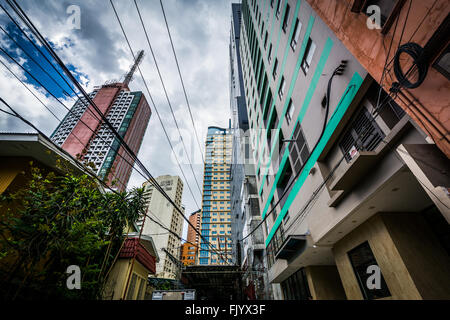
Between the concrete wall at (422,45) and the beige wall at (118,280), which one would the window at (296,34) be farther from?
the beige wall at (118,280)

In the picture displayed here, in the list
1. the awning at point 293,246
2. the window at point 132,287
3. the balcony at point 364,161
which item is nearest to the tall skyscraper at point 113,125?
the window at point 132,287

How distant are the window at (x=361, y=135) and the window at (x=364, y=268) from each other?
3626mm

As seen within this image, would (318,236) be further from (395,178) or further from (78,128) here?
(78,128)

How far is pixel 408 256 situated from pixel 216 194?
96.3m

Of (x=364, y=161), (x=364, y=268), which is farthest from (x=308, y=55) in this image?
(x=364, y=268)

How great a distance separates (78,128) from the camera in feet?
233

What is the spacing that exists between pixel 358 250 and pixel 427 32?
7404 mm

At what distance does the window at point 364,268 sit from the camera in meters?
6.49

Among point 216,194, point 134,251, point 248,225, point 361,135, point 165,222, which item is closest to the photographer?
point 361,135

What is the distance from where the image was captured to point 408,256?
562cm

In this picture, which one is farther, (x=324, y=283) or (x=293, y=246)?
(x=324, y=283)

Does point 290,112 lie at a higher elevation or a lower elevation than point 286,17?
lower

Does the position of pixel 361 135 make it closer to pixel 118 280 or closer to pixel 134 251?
pixel 134 251
